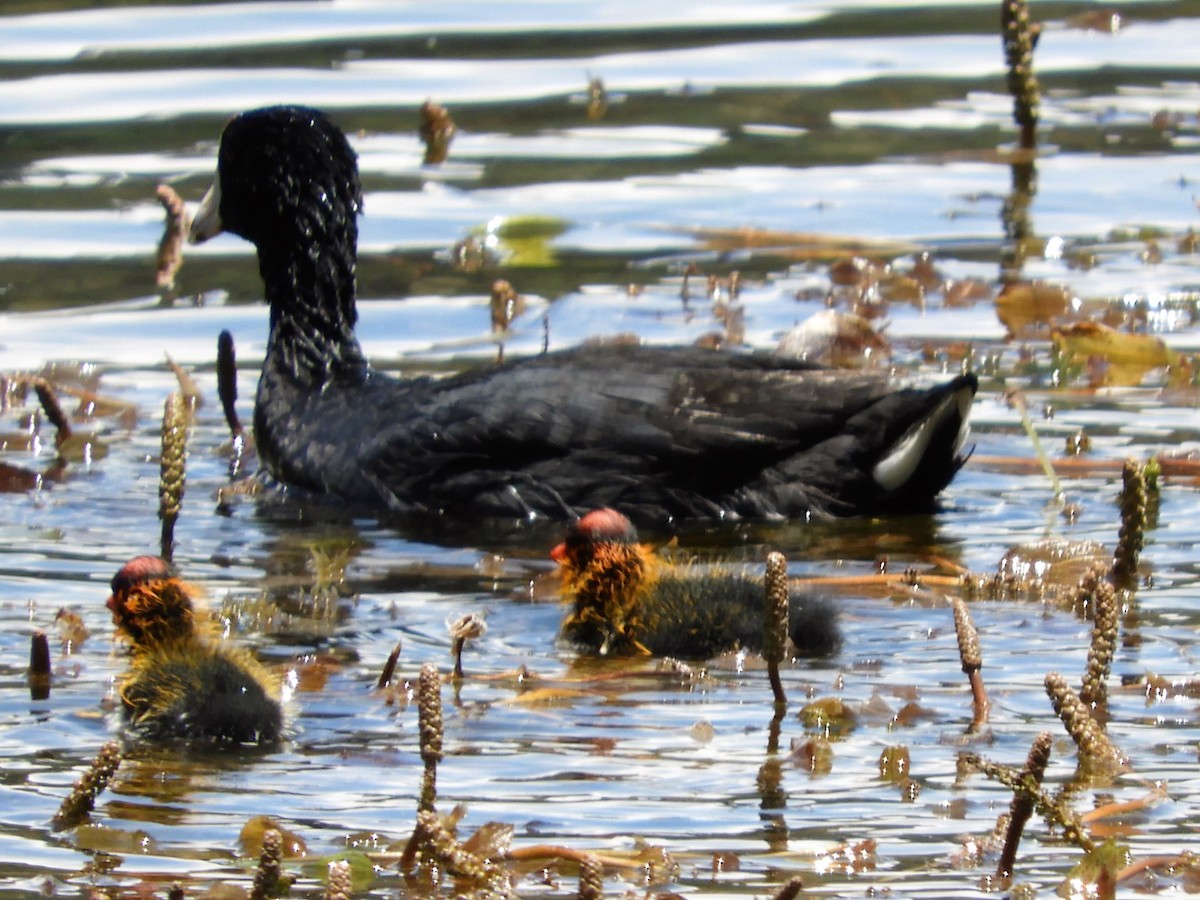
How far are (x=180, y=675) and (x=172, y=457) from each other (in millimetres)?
1178

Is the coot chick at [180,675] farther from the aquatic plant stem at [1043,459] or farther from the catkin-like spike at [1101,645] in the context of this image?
the aquatic plant stem at [1043,459]

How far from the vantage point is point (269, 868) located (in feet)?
12.8

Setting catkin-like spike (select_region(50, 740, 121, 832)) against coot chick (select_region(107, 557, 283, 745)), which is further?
coot chick (select_region(107, 557, 283, 745))

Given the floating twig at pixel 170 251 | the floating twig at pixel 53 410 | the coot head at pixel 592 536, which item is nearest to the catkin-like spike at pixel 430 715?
the coot head at pixel 592 536

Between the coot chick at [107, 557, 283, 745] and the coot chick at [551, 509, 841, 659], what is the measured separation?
937 mm

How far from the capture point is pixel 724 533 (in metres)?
7.62

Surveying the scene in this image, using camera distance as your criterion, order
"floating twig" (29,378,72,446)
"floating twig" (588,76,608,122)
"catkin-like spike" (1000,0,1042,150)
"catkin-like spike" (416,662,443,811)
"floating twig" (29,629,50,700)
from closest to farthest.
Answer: "catkin-like spike" (416,662,443,811)
"floating twig" (29,629,50,700)
"floating twig" (29,378,72,446)
"catkin-like spike" (1000,0,1042,150)
"floating twig" (588,76,608,122)

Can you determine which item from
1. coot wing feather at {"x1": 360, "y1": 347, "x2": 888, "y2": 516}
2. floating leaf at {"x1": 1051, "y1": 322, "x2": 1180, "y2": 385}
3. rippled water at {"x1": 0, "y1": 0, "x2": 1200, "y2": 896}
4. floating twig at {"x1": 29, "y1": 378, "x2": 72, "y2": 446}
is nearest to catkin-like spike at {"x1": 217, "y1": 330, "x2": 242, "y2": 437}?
rippled water at {"x1": 0, "y1": 0, "x2": 1200, "y2": 896}

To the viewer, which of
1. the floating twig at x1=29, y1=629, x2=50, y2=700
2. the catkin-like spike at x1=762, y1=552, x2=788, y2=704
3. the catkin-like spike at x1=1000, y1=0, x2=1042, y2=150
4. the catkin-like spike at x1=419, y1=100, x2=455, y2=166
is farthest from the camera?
the catkin-like spike at x1=419, y1=100, x2=455, y2=166

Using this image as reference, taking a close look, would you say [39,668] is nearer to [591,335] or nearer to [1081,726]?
[1081,726]

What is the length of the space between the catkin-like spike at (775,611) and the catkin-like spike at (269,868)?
1.41m

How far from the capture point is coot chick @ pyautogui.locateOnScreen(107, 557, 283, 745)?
5312 mm

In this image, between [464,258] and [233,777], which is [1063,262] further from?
[233,777]

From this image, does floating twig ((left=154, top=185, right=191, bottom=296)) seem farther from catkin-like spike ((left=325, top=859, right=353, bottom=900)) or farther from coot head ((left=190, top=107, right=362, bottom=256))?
catkin-like spike ((left=325, top=859, right=353, bottom=900))
